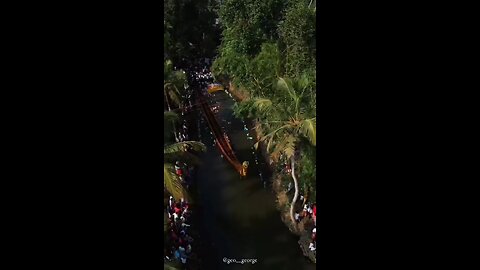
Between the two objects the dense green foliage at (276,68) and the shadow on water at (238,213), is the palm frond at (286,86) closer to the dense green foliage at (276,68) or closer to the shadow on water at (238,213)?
the dense green foliage at (276,68)

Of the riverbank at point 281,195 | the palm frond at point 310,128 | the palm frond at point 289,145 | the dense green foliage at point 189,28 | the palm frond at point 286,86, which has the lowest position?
the riverbank at point 281,195

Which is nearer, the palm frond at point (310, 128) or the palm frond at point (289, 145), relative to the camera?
the palm frond at point (310, 128)

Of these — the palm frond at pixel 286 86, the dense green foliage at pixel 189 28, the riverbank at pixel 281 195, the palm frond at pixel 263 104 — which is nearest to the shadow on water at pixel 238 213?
the riverbank at pixel 281 195

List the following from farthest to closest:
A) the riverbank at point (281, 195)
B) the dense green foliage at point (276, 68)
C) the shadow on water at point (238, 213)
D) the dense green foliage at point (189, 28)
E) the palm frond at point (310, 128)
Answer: the riverbank at point (281, 195) → the shadow on water at point (238, 213) → the dense green foliage at point (276, 68) → the palm frond at point (310, 128) → the dense green foliage at point (189, 28)

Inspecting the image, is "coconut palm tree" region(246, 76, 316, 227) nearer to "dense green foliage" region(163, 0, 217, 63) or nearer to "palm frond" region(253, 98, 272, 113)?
"palm frond" region(253, 98, 272, 113)
